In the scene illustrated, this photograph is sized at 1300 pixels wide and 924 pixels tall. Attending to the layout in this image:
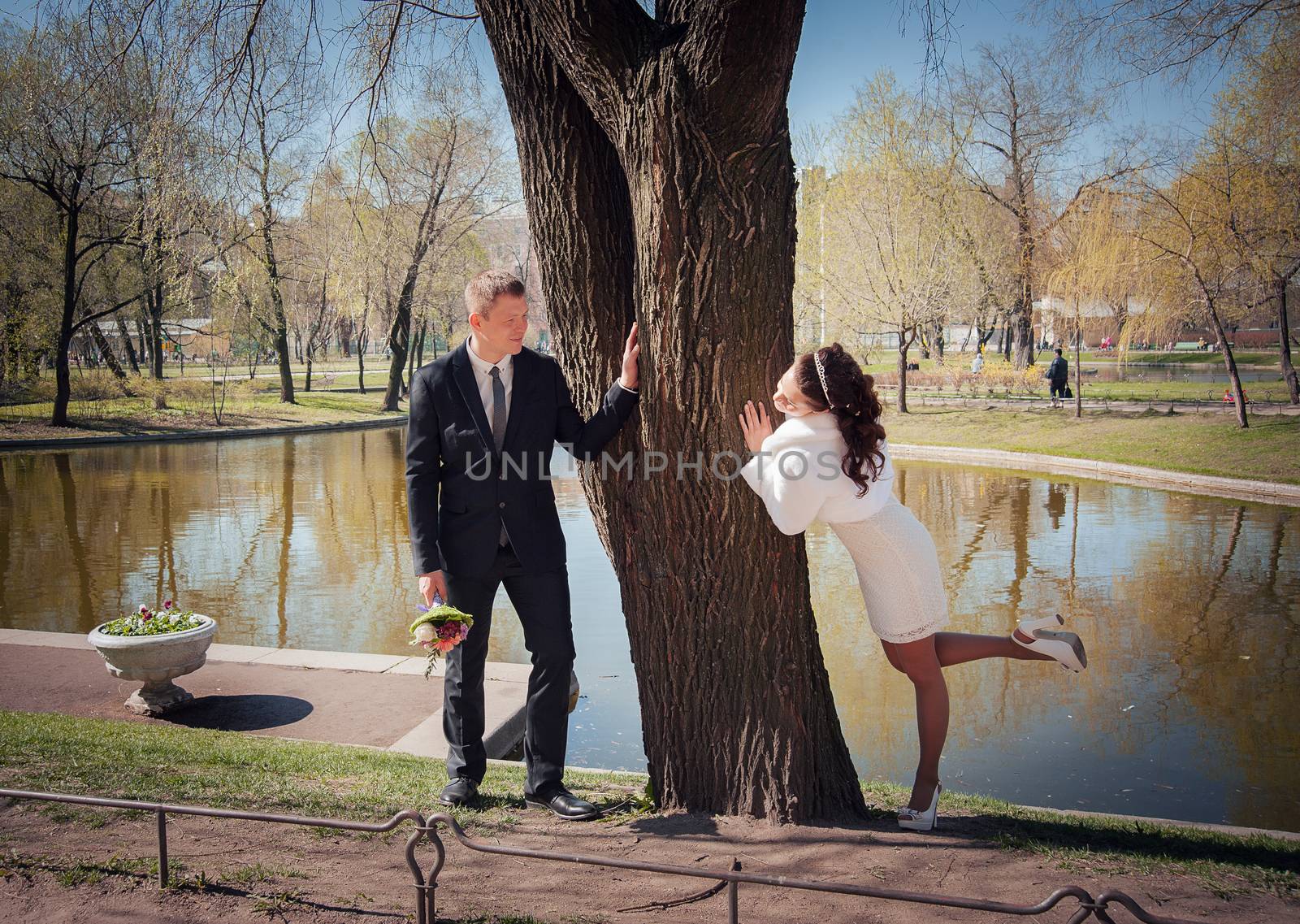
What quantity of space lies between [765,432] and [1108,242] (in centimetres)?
2420

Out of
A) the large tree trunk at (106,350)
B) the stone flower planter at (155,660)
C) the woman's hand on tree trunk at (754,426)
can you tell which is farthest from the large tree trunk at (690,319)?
the large tree trunk at (106,350)

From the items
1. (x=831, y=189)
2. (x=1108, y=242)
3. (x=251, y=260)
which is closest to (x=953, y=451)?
(x=1108, y=242)

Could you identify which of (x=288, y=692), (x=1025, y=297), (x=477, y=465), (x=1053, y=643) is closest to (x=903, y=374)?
(x=1025, y=297)

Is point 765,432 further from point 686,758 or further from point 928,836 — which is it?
point 928,836

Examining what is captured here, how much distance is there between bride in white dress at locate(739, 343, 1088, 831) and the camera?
360cm

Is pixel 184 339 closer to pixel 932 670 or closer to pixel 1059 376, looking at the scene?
pixel 1059 376

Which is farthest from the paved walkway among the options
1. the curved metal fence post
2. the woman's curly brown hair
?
the woman's curly brown hair

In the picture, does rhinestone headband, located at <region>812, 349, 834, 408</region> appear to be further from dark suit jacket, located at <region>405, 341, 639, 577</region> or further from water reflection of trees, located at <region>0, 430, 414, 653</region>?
water reflection of trees, located at <region>0, 430, 414, 653</region>

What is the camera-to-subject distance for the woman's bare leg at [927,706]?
12.6ft

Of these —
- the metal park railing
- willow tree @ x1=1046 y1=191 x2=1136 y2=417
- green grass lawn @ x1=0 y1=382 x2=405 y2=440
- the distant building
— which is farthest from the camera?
the distant building

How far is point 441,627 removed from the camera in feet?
12.5

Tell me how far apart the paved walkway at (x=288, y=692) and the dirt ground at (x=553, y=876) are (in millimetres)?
2106

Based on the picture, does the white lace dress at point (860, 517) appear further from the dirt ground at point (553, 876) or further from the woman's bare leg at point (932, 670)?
the dirt ground at point (553, 876)

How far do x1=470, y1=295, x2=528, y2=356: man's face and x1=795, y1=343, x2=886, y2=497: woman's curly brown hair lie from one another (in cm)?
118
